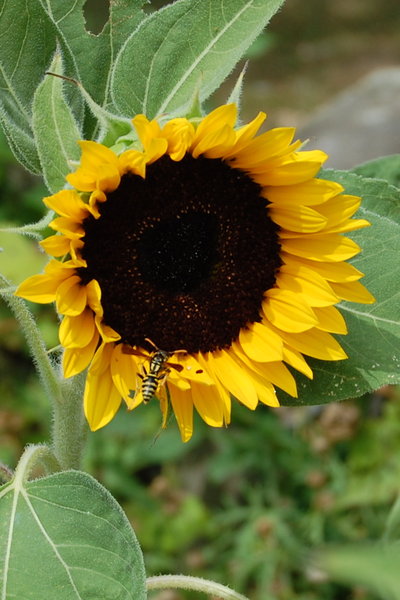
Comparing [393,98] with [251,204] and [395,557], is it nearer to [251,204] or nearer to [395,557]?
[251,204]

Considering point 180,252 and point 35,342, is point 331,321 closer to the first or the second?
point 180,252

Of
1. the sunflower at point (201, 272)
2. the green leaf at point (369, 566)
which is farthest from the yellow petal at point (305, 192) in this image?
the green leaf at point (369, 566)

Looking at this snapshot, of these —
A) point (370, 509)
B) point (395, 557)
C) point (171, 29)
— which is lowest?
point (370, 509)

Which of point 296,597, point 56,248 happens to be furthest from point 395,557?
point 296,597

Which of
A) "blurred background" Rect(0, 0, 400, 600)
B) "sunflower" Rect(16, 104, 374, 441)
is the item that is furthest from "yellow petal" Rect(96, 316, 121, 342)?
"blurred background" Rect(0, 0, 400, 600)

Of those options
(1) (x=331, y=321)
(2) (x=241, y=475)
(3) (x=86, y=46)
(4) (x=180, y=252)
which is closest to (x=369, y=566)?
(1) (x=331, y=321)

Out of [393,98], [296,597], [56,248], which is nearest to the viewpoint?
[56,248]

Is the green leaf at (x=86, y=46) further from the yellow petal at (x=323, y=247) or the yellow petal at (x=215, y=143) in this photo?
the yellow petal at (x=323, y=247)
